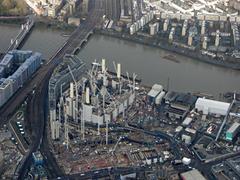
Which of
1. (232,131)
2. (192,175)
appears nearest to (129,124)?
(232,131)

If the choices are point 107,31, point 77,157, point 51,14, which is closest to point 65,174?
point 77,157

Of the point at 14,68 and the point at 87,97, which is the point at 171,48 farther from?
the point at 87,97

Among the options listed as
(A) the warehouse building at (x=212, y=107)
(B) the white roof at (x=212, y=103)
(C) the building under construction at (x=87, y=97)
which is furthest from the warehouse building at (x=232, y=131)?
(C) the building under construction at (x=87, y=97)

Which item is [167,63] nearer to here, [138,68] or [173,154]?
[138,68]

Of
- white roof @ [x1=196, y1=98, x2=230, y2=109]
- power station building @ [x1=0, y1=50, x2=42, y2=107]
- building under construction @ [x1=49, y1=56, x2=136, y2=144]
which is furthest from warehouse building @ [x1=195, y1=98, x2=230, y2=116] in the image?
power station building @ [x1=0, y1=50, x2=42, y2=107]

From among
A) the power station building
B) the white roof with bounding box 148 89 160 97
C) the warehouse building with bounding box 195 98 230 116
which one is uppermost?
the power station building

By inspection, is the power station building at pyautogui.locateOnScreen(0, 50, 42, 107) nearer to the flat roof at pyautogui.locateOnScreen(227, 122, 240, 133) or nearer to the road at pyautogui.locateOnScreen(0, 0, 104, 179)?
the road at pyautogui.locateOnScreen(0, 0, 104, 179)

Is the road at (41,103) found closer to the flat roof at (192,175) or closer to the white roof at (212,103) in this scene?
the flat roof at (192,175)
